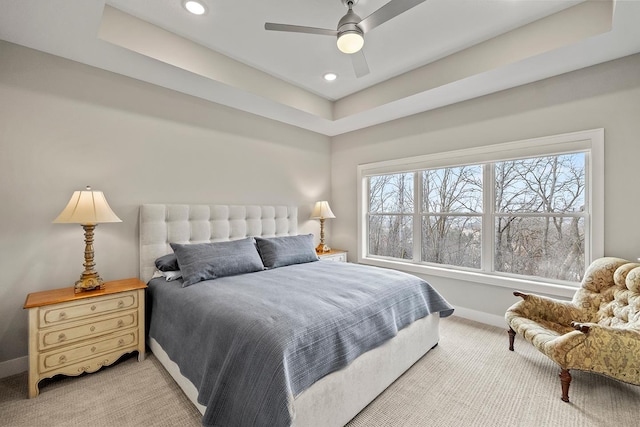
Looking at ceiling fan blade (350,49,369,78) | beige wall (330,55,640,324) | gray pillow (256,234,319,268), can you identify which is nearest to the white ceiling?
beige wall (330,55,640,324)

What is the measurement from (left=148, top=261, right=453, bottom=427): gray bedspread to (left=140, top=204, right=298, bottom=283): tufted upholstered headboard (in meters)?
0.41

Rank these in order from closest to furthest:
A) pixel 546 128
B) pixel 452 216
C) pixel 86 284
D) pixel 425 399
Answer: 1. pixel 425 399
2. pixel 86 284
3. pixel 546 128
4. pixel 452 216

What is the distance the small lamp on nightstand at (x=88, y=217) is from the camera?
219 centimetres

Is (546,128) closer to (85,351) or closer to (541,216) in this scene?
(541,216)

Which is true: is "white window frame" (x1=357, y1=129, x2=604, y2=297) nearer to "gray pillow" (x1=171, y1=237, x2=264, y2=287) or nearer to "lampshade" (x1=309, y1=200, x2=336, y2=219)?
"lampshade" (x1=309, y1=200, x2=336, y2=219)

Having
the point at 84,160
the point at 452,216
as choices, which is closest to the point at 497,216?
the point at 452,216

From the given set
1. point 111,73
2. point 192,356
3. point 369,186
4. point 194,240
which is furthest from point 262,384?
point 369,186

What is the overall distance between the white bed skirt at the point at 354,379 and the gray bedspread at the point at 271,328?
7 centimetres

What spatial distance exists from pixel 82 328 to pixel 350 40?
2996mm

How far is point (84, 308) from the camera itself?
2205mm

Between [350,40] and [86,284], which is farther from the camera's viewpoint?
[86,284]

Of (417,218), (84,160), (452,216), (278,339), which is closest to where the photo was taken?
(278,339)

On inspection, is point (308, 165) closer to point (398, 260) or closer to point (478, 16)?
point (398, 260)

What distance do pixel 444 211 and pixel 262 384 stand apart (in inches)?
129
